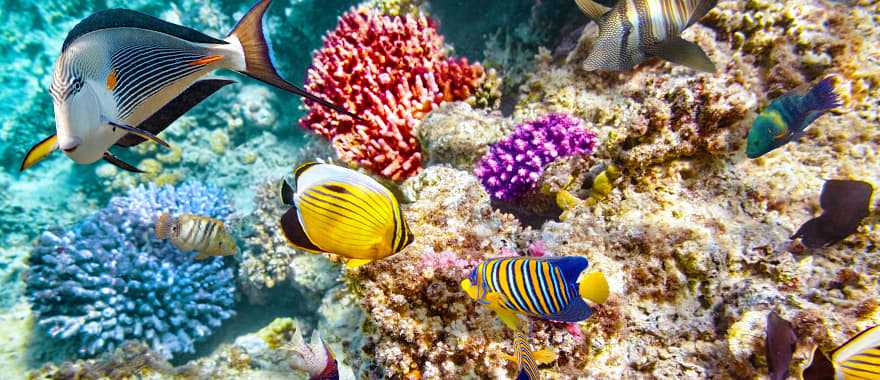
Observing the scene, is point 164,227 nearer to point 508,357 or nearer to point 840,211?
point 508,357

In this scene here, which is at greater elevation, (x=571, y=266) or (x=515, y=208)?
(x=571, y=266)

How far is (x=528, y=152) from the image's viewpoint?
3084 mm

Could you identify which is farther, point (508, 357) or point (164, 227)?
point (164, 227)

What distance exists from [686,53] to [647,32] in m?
0.27

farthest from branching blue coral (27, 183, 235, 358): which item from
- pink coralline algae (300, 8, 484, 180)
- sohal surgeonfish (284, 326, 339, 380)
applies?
sohal surgeonfish (284, 326, 339, 380)

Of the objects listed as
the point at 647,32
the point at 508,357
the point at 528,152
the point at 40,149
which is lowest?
the point at 508,357

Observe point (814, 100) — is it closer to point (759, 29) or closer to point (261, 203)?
point (759, 29)

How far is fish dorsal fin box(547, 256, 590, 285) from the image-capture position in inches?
62.9

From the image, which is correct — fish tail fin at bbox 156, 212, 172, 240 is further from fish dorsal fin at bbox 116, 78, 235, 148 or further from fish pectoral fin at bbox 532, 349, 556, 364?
fish pectoral fin at bbox 532, 349, 556, 364

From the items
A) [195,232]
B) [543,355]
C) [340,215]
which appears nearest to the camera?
[340,215]

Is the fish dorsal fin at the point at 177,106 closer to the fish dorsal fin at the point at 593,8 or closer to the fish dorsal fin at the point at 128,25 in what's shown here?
the fish dorsal fin at the point at 128,25

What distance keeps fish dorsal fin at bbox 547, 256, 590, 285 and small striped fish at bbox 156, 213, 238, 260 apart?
12.2ft

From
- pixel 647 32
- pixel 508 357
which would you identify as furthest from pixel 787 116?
pixel 508 357

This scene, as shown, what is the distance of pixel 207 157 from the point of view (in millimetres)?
8094
